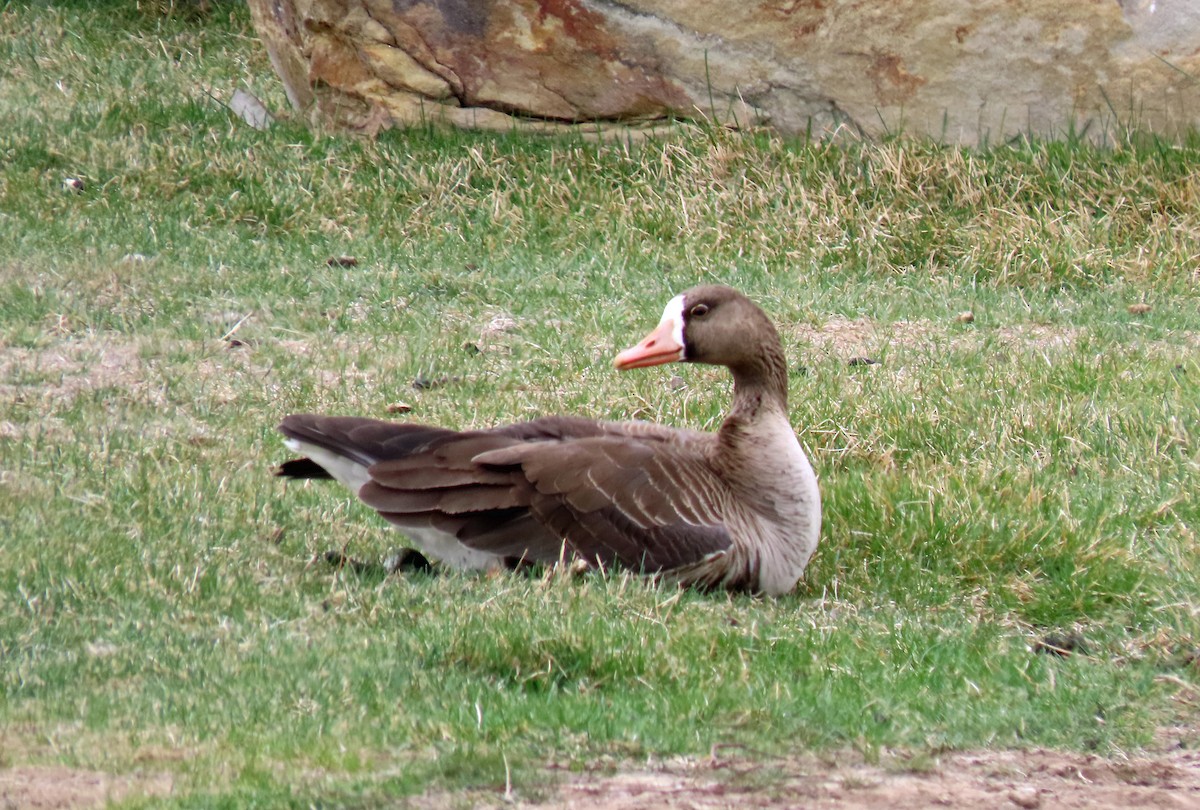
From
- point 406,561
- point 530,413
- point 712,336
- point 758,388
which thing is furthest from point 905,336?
point 406,561

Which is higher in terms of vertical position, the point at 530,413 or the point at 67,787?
the point at 530,413

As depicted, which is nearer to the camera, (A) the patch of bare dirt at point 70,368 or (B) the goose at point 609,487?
(B) the goose at point 609,487

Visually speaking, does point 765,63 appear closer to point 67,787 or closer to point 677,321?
point 677,321

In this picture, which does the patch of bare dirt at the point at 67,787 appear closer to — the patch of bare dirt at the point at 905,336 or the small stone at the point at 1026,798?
the small stone at the point at 1026,798

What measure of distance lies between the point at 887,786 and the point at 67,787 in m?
1.74

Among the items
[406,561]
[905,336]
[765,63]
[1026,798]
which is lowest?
[406,561]

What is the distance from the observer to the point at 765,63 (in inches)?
388

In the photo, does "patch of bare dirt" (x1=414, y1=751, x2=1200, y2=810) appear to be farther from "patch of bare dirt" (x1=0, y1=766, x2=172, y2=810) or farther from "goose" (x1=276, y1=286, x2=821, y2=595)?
"goose" (x1=276, y1=286, x2=821, y2=595)

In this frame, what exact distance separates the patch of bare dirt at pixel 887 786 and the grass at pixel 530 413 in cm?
11

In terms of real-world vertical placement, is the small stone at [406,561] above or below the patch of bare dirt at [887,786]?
below

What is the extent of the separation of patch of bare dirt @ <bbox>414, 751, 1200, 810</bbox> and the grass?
0.38 ft

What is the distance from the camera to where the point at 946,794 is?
3.59 m

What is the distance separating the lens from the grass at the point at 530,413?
13.2 feet

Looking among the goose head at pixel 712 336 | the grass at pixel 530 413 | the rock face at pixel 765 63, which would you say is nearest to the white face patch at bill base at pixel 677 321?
the goose head at pixel 712 336
